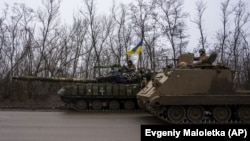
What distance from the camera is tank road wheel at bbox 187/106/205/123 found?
15.4 metres

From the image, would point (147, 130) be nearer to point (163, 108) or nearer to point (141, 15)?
point (163, 108)

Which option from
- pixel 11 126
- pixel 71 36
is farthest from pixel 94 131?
pixel 71 36

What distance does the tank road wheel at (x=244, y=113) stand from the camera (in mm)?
15500

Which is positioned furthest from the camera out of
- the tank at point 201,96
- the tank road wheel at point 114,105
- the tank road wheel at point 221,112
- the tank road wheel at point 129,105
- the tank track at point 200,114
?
the tank road wheel at point 129,105

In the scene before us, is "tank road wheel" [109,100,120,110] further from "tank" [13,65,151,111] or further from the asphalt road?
the asphalt road

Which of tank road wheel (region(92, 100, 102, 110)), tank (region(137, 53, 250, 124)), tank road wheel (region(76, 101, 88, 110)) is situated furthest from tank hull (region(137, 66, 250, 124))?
tank road wheel (region(76, 101, 88, 110))

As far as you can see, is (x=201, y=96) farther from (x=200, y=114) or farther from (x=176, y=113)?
(x=176, y=113)

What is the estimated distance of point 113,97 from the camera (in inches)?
868

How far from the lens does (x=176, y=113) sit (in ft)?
50.5

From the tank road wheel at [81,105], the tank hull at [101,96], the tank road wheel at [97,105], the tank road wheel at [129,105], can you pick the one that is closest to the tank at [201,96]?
the tank hull at [101,96]

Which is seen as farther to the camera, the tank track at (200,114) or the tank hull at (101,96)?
the tank hull at (101,96)

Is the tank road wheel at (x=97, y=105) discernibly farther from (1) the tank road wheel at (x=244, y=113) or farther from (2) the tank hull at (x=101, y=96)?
(1) the tank road wheel at (x=244, y=113)

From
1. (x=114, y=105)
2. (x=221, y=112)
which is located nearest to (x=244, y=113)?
(x=221, y=112)

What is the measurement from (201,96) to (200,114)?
0.77 metres
